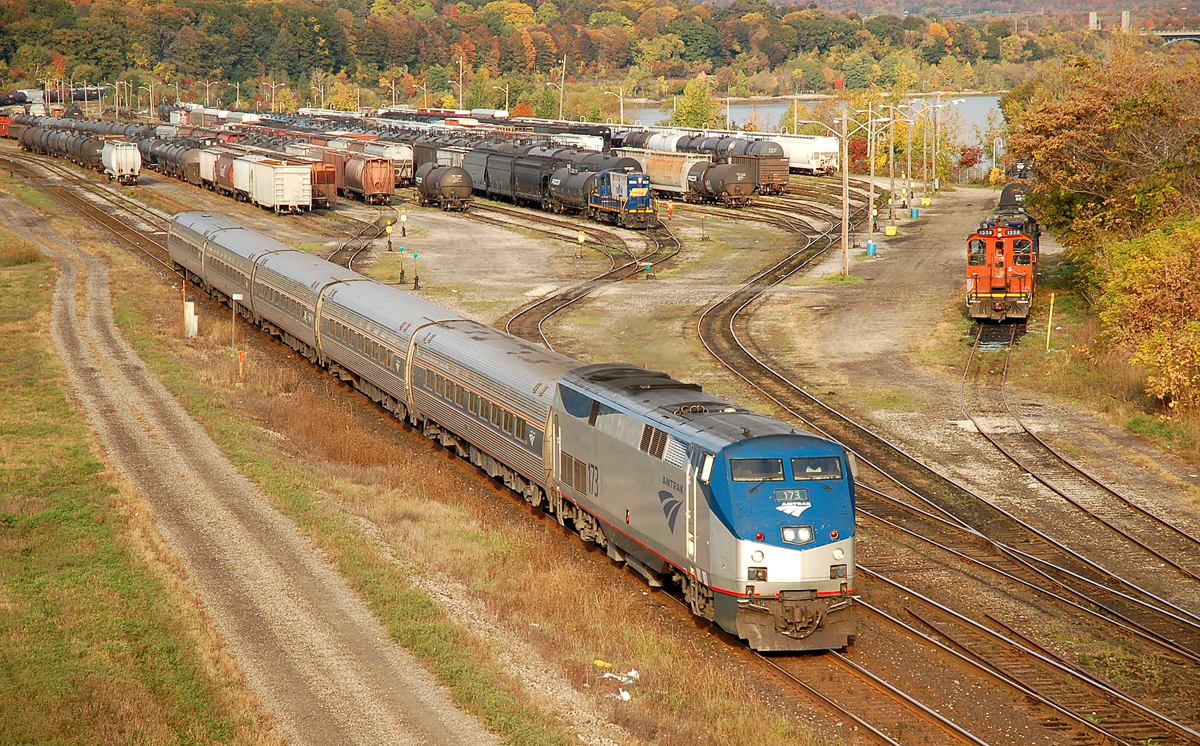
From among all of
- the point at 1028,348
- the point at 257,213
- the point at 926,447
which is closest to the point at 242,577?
the point at 926,447

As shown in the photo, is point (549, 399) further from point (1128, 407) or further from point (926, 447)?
point (1128, 407)

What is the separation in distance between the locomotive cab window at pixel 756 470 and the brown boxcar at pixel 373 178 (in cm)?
7083

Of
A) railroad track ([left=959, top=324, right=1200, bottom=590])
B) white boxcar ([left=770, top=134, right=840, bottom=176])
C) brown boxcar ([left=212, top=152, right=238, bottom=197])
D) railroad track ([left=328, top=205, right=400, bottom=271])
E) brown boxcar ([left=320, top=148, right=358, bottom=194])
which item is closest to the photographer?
railroad track ([left=959, top=324, right=1200, bottom=590])

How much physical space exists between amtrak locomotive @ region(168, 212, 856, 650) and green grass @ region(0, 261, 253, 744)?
288 inches

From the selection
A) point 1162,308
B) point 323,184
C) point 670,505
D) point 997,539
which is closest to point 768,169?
point 323,184

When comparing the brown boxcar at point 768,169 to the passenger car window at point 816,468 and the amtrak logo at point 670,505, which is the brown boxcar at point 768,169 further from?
the passenger car window at point 816,468

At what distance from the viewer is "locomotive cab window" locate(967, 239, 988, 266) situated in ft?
143

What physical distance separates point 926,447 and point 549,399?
1230cm

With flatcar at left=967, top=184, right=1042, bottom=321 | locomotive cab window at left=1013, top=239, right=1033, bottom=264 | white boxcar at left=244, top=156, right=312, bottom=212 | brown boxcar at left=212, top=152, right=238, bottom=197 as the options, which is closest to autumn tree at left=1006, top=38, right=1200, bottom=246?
flatcar at left=967, top=184, right=1042, bottom=321

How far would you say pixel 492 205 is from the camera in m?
85.1

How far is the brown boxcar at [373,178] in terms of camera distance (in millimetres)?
83875

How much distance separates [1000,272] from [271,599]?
3350cm

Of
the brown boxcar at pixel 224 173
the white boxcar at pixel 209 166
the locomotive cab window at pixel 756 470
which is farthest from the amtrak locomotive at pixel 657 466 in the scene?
the white boxcar at pixel 209 166

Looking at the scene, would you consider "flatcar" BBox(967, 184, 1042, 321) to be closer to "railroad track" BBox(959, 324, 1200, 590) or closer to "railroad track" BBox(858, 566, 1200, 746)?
"railroad track" BBox(959, 324, 1200, 590)
